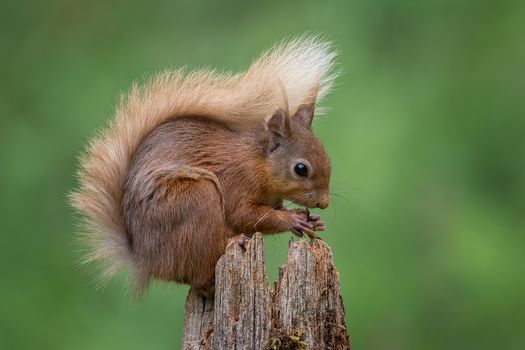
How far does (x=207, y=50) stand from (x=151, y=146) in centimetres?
178

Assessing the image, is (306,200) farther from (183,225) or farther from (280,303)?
(280,303)

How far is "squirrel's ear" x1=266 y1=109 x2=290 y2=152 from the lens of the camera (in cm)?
376

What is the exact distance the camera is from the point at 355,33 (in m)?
5.14

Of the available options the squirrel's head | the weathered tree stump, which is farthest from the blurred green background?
the weathered tree stump

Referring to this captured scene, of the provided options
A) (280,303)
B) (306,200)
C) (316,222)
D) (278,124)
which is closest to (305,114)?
(278,124)

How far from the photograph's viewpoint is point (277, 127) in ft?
12.4

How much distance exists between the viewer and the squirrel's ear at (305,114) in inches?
152

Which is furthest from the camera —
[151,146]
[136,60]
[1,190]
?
[136,60]

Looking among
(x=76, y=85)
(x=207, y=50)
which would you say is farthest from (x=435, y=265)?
(x=76, y=85)

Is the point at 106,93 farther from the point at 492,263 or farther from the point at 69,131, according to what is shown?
the point at 492,263

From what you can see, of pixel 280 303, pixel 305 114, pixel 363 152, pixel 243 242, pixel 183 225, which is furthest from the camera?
pixel 363 152

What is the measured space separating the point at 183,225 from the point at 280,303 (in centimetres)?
53

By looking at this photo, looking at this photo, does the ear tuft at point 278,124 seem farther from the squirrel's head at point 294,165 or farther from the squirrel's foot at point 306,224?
the squirrel's foot at point 306,224

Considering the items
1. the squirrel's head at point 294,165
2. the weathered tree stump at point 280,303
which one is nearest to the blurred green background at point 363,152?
the squirrel's head at point 294,165
